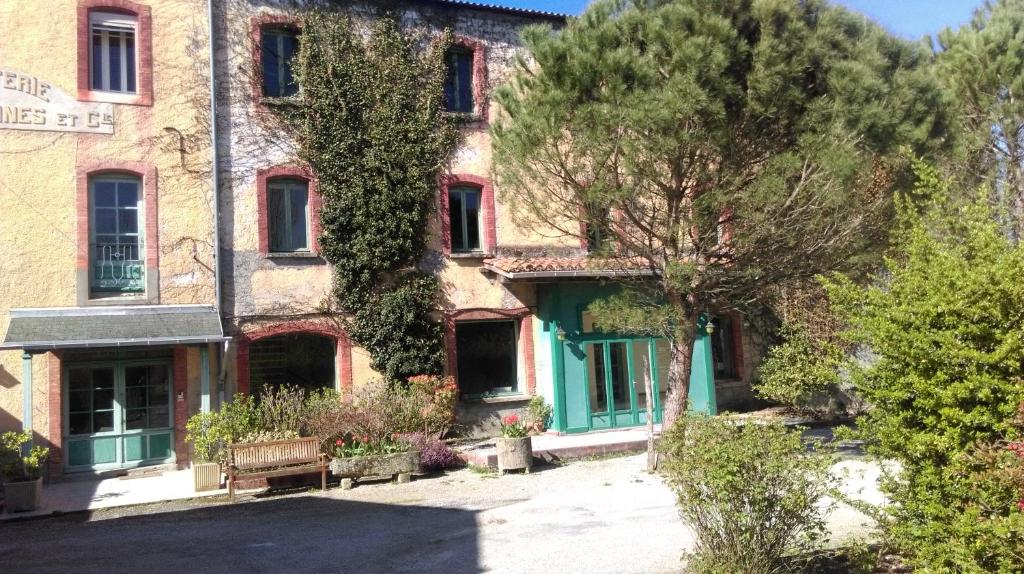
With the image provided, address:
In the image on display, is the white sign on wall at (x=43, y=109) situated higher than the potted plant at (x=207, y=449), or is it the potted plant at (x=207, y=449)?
the white sign on wall at (x=43, y=109)

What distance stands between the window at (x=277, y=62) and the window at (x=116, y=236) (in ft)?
9.86

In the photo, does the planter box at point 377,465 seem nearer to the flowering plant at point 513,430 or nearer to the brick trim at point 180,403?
the flowering plant at point 513,430

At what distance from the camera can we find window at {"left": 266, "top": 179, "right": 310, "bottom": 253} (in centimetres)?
1384

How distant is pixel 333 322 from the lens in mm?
13852

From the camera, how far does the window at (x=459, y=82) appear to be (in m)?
15.5

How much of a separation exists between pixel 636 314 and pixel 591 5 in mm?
4128

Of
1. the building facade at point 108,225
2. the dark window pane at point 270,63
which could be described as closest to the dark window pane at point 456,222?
the dark window pane at point 270,63

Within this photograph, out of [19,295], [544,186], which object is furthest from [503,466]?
[19,295]

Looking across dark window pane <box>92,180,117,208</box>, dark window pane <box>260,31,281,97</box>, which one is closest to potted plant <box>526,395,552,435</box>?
dark window pane <box>260,31,281,97</box>

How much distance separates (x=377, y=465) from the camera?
11.2 m

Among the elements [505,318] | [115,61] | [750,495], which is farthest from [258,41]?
[750,495]

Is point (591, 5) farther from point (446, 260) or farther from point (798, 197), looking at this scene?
point (446, 260)

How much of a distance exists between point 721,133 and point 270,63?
887cm

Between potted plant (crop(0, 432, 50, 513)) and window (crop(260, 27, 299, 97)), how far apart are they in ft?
23.4
